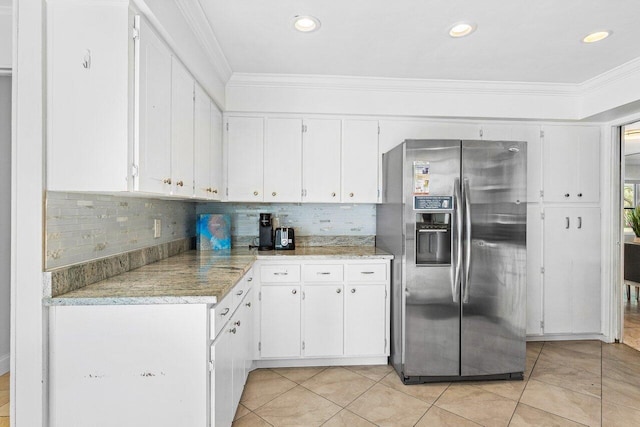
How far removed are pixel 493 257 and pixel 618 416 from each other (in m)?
1.20

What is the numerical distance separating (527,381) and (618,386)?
633 mm

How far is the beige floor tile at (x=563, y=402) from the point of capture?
216 centimetres

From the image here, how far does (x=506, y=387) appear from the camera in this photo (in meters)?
2.52

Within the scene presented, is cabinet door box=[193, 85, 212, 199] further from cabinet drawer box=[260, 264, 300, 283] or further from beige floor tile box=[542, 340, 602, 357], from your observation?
beige floor tile box=[542, 340, 602, 357]

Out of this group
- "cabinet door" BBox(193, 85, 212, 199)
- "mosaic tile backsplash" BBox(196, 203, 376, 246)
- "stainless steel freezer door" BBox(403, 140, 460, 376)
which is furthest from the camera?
"mosaic tile backsplash" BBox(196, 203, 376, 246)

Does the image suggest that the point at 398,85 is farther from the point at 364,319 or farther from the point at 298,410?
the point at 298,410

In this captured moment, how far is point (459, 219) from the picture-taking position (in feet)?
8.21

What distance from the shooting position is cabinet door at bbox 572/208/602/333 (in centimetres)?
330

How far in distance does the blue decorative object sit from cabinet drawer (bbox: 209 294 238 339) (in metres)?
1.28

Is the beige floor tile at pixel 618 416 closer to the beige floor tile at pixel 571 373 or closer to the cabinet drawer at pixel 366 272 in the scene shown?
the beige floor tile at pixel 571 373

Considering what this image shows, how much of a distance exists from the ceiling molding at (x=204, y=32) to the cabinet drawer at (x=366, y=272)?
1.87 meters

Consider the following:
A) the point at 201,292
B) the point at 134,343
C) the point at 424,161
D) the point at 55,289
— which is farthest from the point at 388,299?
the point at 55,289

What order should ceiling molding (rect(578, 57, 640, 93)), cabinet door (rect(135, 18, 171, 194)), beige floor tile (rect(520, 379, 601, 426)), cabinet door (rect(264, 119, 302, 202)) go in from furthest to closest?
cabinet door (rect(264, 119, 302, 202)) → ceiling molding (rect(578, 57, 640, 93)) → beige floor tile (rect(520, 379, 601, 426)) → cabinet door (rect(135, 18, 171, 194))

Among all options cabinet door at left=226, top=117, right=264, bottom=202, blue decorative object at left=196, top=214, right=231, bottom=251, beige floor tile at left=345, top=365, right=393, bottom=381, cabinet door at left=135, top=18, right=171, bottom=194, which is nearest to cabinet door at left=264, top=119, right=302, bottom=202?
cabinet door at left=226, top=117, right=264, bottom=202
